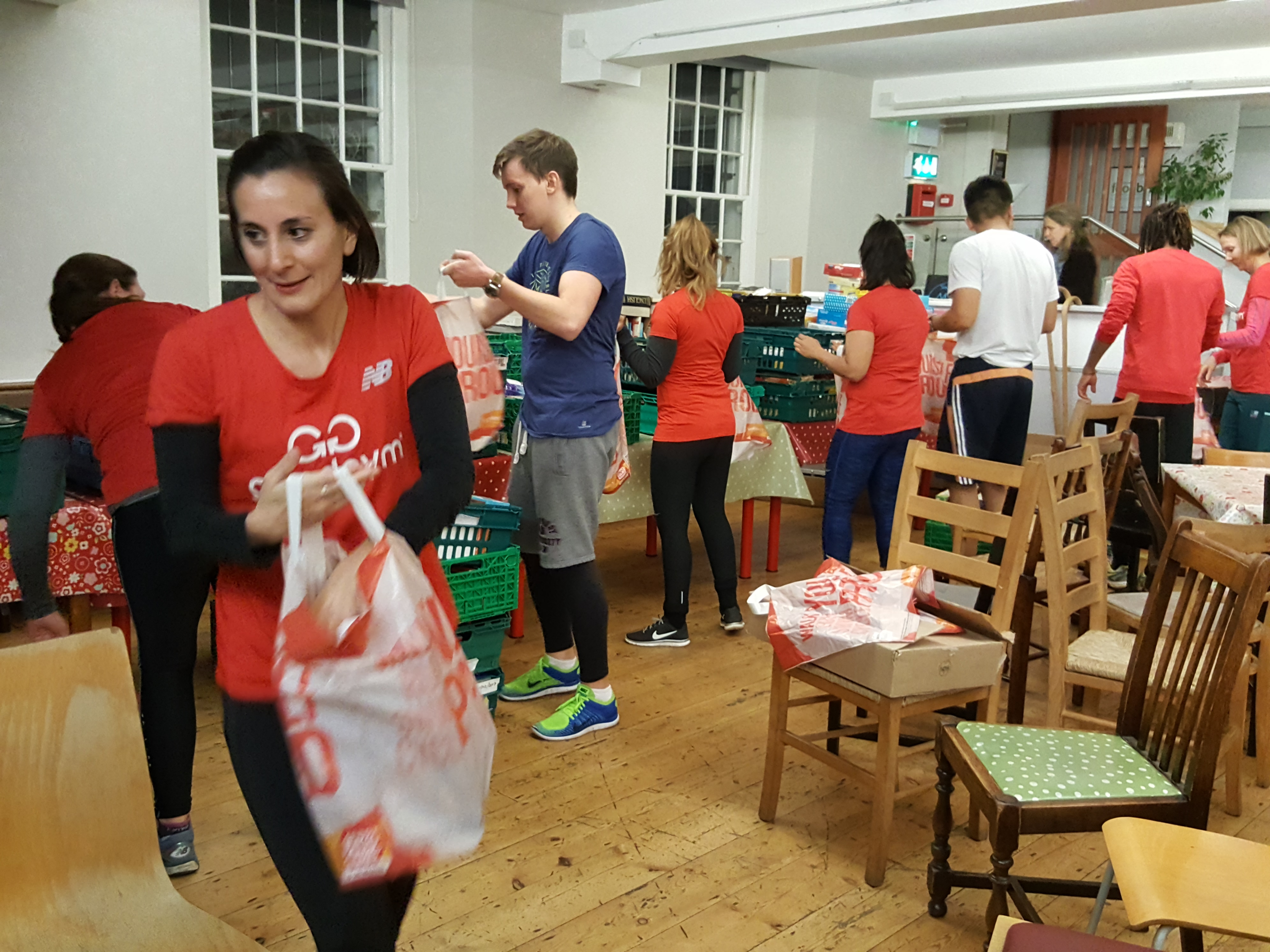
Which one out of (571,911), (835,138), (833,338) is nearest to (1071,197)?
(835,138)

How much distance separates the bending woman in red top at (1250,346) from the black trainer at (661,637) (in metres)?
2.88

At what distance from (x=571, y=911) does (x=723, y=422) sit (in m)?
2.05

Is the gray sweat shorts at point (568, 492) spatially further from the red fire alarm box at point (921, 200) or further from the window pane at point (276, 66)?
the red fire alarm box at point (921, 200)

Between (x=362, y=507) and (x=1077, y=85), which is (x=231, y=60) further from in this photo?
(x=1077, y=85)

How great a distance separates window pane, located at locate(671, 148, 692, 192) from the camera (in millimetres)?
8633

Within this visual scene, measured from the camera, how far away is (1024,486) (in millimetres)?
2746

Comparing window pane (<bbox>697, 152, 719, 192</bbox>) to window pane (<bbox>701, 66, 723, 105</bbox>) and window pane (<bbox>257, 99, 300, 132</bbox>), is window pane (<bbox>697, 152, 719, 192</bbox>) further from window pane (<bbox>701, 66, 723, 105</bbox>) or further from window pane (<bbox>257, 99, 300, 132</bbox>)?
window pane (<bbox>257, 99, 300, 132</bbox>)

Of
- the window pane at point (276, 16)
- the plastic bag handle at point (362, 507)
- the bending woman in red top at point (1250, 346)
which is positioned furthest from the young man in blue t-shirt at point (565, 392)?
the window pane at point (276, 16)

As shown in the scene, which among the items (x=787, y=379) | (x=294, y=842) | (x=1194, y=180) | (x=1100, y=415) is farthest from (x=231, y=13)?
(x=1194, y=180)

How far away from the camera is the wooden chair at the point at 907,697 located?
8.29 feet

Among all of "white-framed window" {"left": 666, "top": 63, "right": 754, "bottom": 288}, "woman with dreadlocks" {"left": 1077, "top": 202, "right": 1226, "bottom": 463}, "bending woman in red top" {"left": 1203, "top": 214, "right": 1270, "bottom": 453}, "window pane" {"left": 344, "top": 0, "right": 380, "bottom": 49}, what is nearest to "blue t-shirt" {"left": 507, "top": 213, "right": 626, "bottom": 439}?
"woman with dreadlocks" {"left": 1077, "top": 202, "right": 1226, "bottom": 463}

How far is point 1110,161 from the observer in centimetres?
1121

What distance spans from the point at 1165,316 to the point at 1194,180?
23.1 ft

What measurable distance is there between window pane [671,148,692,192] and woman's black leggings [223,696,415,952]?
304 inches
